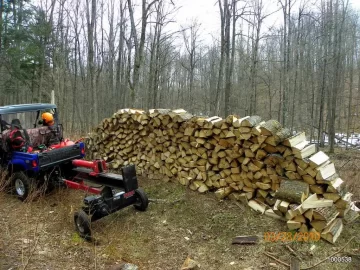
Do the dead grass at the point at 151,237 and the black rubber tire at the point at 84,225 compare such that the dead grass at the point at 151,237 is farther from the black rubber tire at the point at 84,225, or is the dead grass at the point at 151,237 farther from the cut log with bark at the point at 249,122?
the cut log with bark at the point at 249,122

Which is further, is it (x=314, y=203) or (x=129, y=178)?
(x=129, y=178)

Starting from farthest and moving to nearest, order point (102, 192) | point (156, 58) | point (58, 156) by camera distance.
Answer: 1. point (156, 58)
2. point (58, 156)
3. point (102, 192)

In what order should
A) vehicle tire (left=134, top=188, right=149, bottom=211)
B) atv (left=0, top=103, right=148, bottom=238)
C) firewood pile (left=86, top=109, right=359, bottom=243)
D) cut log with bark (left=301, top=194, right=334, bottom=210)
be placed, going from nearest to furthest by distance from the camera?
cut log with bark (left=301, top=194, right=334, bottom=210)
firewood pile (left=86, top=109, right=359, bottom=243)
atv (left=0, top=103, right=148, bottom=238)
vehicle tire (left=134, top=188, right=149, bottom=211)

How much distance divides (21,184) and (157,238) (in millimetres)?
3482

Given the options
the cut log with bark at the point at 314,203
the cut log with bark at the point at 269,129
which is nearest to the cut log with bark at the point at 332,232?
→ the cut log with bark at the point at 314,203

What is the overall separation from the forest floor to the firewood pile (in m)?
0.29

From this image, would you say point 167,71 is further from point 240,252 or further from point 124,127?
point 240,252

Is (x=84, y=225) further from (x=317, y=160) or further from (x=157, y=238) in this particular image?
(x=317, y=160)

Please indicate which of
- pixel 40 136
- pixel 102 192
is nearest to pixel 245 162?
pixel 102 192

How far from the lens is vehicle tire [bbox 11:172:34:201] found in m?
5.78

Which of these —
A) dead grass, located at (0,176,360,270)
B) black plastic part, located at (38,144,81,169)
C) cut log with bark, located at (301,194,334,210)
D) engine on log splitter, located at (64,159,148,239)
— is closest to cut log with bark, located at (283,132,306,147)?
cut log with bark, located at (301,194,334,210)

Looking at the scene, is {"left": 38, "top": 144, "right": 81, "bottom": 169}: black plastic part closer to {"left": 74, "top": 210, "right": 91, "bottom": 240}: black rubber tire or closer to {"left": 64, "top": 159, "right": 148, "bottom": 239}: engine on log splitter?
{"left": 64, "top": 159, "right": 148, "bottom": 239}: engine on log splitter
